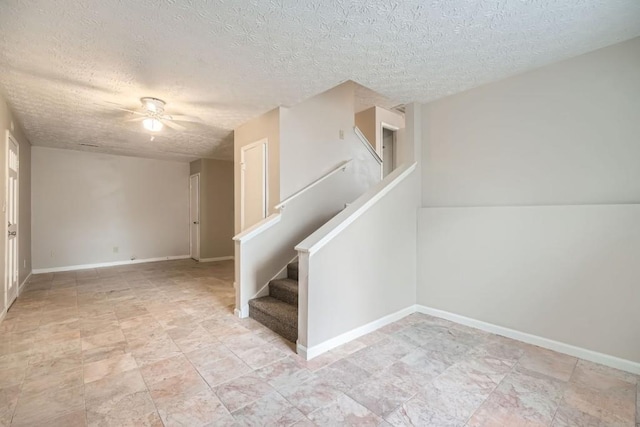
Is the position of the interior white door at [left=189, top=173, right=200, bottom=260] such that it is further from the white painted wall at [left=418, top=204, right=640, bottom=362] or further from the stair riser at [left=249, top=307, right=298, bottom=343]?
the white painted wall at [left=418, top=204, right=640, bottom=362]

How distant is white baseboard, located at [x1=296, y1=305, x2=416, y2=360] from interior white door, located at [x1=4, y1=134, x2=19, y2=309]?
365 cm

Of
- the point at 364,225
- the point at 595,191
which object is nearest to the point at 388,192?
the point at 364,225

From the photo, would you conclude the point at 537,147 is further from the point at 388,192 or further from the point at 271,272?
the point at 271,272

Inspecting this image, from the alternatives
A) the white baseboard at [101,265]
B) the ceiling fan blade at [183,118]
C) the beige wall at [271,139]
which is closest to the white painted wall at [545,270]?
the beige wall at [271,139]

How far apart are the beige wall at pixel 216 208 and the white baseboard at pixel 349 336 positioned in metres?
5.27

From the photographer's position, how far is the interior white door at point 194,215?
711 cm

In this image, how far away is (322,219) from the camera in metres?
4.02

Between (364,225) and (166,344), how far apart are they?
6.91ft

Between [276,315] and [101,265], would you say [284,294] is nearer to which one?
[276,315]

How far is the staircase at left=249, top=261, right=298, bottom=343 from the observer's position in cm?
273

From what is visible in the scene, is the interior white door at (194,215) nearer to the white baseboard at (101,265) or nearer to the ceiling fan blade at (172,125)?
the white baseboard at (101,265)

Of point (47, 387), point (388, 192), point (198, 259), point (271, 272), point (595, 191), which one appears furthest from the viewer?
point (198, 259)

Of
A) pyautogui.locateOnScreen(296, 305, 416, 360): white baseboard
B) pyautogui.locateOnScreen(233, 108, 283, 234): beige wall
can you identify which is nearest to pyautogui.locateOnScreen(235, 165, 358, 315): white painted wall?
pyautogui.locateOnScreen(233, 108, 283, 234): beige wall

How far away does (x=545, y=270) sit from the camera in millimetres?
2514
